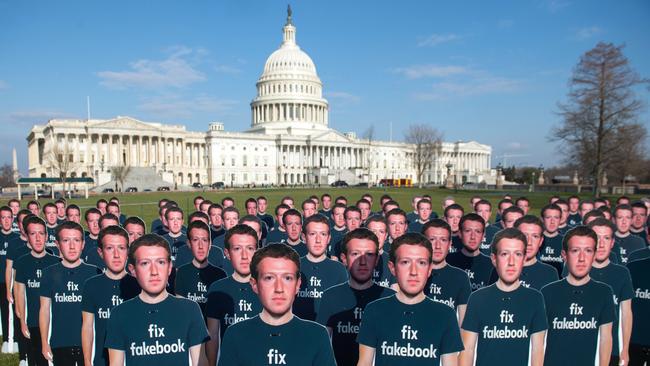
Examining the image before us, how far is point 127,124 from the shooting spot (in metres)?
91.2

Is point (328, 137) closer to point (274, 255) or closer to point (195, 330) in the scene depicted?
point (195, 330)

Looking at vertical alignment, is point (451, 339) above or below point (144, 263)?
below

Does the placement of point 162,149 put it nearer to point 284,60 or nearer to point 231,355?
point 284,60

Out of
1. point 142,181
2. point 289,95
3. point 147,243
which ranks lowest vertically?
point 142,181

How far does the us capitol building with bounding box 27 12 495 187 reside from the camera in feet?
291

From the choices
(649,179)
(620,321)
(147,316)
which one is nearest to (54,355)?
(147,316)

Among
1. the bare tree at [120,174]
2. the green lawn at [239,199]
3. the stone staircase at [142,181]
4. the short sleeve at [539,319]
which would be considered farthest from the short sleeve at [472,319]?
the stone staircase at [142,181]

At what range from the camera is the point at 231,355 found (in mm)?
2781

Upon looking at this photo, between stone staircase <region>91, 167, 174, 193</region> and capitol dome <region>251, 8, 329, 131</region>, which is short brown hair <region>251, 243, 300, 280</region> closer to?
stone staircase <region>91, 167, 174, 193</region>

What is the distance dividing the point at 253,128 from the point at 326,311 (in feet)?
379

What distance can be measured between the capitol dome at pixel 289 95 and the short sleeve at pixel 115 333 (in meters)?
109

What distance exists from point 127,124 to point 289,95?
40.7 m

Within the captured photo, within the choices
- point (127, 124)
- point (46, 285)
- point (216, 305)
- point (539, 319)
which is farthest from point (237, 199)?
point (127, 124)

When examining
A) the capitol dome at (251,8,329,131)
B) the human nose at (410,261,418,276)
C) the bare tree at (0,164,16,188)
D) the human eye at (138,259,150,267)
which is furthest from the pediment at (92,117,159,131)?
the human nose at (410,261,418,276)
